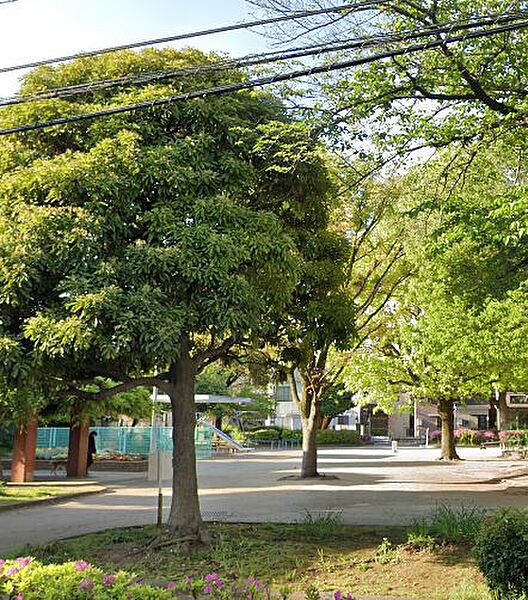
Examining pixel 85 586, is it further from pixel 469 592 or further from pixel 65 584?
pixel 469 592

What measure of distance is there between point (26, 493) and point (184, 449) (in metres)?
10.7

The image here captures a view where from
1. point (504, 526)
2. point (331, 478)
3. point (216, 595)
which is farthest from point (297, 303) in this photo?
point (331, 478)

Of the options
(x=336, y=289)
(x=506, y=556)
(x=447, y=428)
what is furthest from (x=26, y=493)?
(x=447, y=428)

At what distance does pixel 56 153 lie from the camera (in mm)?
11516

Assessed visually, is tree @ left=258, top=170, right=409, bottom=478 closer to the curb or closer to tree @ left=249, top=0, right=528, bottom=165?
tree @ left=249, top=0, right=528, bottom=165

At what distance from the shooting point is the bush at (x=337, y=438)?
5881cm

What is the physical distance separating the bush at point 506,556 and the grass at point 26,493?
46.4 feet

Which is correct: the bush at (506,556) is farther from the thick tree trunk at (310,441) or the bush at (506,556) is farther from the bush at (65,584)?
the thick tree trunk at (310,441)

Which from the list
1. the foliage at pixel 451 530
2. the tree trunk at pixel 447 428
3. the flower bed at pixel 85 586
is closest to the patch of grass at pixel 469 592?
the foliage at pixel 451 530

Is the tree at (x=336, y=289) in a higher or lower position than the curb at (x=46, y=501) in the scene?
higher

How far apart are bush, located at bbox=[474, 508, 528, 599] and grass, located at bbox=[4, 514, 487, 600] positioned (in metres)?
0.35

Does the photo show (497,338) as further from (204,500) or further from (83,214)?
(83,214)

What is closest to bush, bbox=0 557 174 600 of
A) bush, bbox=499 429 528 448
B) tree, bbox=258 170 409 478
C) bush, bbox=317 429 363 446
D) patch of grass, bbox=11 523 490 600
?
patch of grass, bbox=11 523 490 600

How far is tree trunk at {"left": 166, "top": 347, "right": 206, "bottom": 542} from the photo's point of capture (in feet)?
38.2
